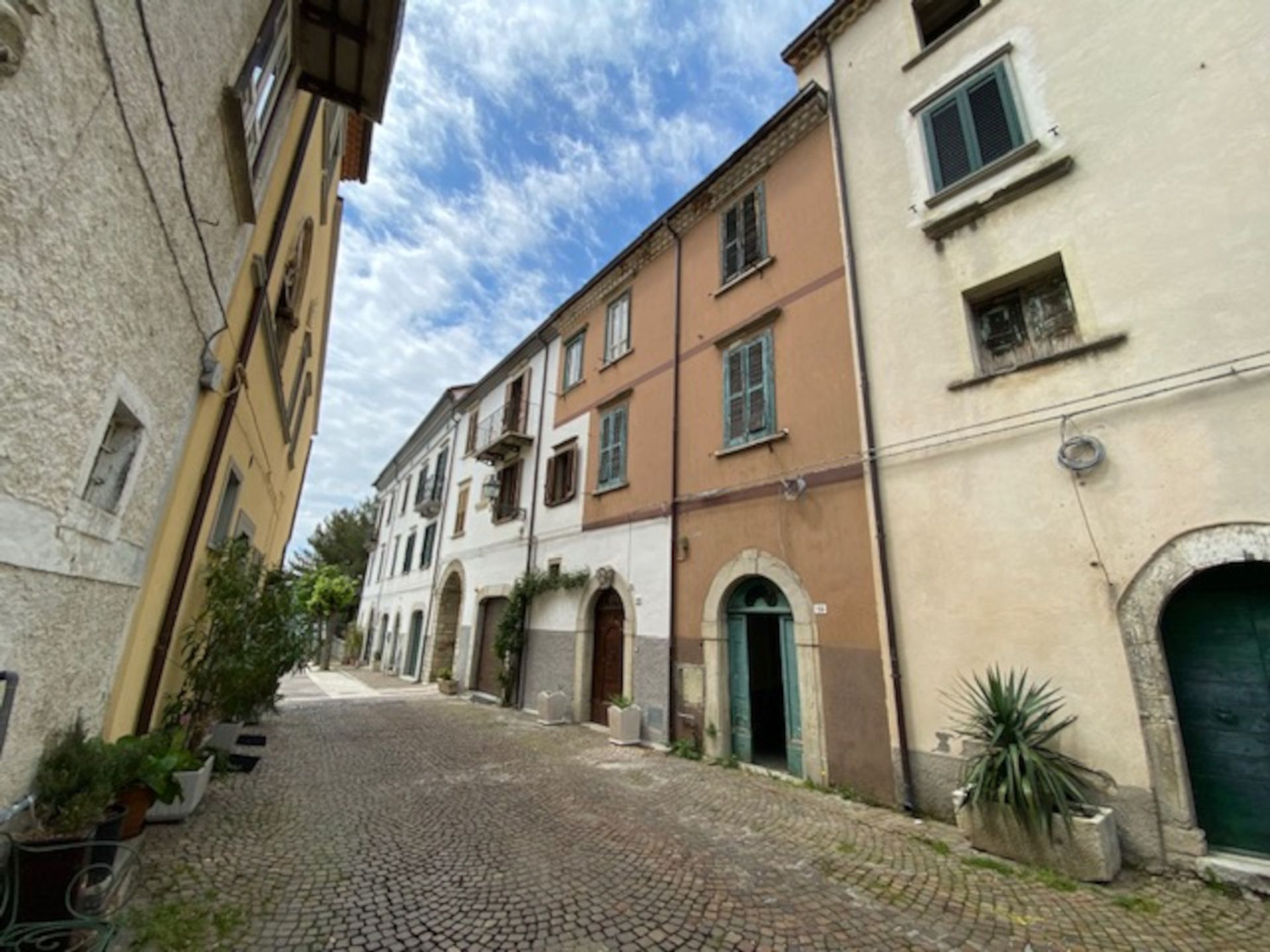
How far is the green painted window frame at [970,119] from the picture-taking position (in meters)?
6.09

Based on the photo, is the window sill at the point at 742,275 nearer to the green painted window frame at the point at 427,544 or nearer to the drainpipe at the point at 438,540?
the drainpipe at the point at 438,540

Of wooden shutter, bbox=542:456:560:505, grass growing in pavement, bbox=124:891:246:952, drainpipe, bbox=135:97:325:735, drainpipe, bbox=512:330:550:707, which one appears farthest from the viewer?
wooden shutter, bbox=542:456:560:505

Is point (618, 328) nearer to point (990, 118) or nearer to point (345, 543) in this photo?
point (990, 118)

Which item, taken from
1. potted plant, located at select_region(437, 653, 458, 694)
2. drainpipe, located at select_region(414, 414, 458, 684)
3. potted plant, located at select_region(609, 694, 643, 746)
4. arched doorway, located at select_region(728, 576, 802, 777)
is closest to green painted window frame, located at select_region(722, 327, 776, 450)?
arched doorway, located at select_region(728, 576, 802, 777)

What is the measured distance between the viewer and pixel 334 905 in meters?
3.38

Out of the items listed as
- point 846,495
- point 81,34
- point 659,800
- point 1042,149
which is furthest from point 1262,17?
point 659,800

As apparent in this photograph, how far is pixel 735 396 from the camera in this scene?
8516 millimetres

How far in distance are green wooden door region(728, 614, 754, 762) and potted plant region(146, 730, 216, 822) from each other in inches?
237

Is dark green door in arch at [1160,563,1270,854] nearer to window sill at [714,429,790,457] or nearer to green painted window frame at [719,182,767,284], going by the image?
window sill at [714,429,790,457]

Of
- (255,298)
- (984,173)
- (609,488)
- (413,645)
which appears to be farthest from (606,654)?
(413,645)

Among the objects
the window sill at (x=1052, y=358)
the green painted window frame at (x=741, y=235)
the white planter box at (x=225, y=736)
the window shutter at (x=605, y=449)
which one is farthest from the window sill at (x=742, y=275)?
the white planter box at (x=225, y=736)

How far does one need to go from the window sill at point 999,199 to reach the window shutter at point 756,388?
102 inches

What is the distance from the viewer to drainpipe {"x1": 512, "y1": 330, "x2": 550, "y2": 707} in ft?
39.5

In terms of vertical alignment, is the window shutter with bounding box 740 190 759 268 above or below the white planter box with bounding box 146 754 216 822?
above
